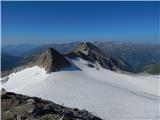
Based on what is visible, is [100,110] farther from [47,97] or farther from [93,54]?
[93,54]

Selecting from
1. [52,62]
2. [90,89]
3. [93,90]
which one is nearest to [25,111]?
[93,90]

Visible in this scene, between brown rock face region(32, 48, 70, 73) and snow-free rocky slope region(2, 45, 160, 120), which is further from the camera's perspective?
brown rock face region(32, 48, 70, 73)

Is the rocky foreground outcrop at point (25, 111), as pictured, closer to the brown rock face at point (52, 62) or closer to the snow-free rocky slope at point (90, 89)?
the snow-free rocky slope at point (90, 89)

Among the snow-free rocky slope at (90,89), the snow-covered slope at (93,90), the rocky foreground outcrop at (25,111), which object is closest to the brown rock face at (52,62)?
the snow-free rocky slope at (90,89)

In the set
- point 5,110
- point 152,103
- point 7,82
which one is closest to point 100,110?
point 152,103

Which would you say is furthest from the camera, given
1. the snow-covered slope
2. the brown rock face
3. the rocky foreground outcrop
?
the brown rock face

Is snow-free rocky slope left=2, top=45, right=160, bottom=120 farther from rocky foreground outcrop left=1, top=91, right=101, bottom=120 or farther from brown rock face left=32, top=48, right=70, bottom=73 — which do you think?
rocky foreground outcrop left=1, top=91, right=101, bottom=120

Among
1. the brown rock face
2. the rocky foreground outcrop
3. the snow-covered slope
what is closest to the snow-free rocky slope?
the snow-covered slope
